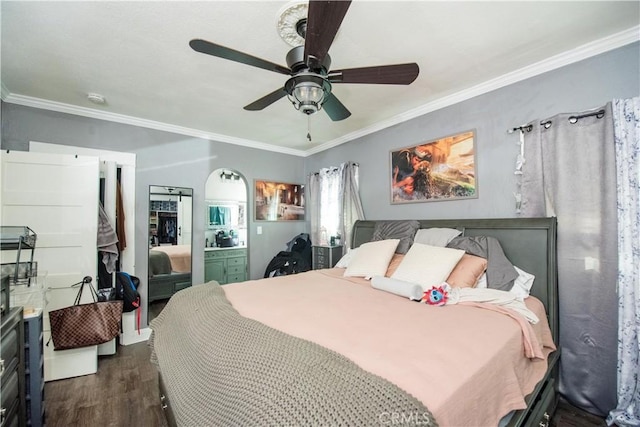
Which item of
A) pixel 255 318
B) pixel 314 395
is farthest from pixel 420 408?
pixel 255 318

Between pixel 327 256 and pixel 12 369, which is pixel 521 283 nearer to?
pixel 327 256

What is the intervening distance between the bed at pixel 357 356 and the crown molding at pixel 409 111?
47.9 inches

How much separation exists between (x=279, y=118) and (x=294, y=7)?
6.01 feet

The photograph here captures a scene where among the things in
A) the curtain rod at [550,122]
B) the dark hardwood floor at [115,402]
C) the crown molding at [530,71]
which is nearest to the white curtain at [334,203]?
the crown molding at [530,71]

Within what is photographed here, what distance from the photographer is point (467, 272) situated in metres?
2.06

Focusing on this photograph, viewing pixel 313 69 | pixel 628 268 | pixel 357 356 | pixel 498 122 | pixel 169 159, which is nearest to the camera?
pixel 357 356

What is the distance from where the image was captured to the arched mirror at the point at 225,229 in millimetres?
4273

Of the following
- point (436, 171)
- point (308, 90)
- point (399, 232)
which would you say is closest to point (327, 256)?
point (399, 232)

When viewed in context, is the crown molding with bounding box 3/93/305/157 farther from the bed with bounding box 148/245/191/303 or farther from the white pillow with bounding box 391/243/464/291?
the white pillow with bounding box 391/243/464/291

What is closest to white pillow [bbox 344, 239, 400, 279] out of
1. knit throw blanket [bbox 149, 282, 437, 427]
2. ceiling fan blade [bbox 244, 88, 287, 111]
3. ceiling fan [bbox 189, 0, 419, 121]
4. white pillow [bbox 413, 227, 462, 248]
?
white pillow [bbox 413, 227, 462, 248]

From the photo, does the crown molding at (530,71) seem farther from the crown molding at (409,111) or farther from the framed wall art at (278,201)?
the framed wall art at (278,201)

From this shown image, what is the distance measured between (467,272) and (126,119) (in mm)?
3846

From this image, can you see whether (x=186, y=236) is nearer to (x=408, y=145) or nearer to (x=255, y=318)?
(x=255, y=318)

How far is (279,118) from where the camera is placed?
331 centimetres
